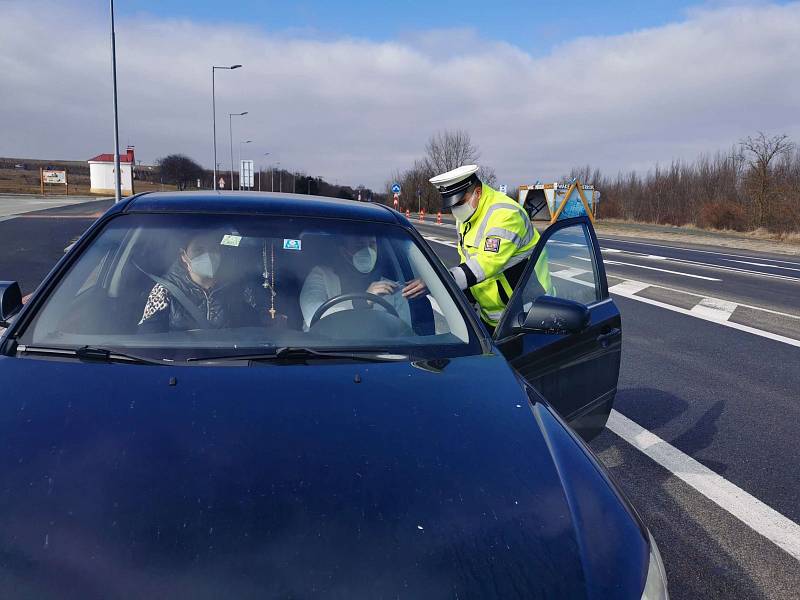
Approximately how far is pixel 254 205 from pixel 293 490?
68.3 inches

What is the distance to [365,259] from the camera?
330 cm

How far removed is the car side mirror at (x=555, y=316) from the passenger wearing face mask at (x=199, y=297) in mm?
1138

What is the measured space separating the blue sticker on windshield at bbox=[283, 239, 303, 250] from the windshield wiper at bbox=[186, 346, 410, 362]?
0.62 meters

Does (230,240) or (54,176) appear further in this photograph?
(54,176)

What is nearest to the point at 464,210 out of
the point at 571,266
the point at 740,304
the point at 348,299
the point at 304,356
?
the point at 571,266

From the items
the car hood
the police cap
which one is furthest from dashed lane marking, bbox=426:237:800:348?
the car hood

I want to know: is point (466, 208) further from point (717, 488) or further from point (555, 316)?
point (717, 488)

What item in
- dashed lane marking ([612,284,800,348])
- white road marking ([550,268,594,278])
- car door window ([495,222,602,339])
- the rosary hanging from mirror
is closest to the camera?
the rosary hanging from mirror

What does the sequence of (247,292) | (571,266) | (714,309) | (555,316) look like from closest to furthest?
1. (247,292)
2. (555,316)
3. (571,266)
4. (714,309)

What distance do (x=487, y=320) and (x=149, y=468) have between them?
9.14 ft

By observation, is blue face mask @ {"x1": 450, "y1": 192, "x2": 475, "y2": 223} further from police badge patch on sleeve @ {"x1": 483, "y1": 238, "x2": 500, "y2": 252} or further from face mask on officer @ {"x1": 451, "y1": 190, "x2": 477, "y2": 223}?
police badge patch on sleeve @ {"x1": 483, "y1": 238, "x2": 500, "y2": 252}

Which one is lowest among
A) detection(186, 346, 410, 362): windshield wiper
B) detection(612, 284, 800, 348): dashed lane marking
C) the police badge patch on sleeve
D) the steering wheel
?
detection(612, 284, 800, 348): dashed lane marking

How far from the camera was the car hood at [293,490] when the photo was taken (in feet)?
4.87

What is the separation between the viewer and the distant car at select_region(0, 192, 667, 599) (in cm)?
152
